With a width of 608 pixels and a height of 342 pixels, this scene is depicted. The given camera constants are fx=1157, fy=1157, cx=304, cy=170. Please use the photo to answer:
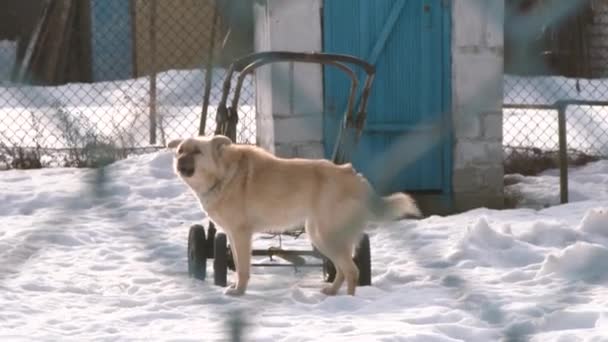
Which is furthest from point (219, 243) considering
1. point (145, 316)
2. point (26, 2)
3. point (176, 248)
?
point (26, 2)

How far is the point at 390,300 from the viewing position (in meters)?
4.62

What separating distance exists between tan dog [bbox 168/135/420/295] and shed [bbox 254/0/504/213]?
2.13 metres

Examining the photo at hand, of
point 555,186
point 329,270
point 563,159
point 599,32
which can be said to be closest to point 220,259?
point 329,270

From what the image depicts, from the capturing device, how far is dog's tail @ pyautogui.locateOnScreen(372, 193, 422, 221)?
4.42m

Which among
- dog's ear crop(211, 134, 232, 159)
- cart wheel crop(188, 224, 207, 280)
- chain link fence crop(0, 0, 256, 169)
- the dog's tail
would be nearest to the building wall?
chain link fence crop(0, 0, 256, 169)

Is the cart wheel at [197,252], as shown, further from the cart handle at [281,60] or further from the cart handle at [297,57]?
the cart handle at [297,57]

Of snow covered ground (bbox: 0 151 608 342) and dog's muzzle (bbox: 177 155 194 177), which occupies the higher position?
dog's muzzle (bbox: 177 155 194 177)

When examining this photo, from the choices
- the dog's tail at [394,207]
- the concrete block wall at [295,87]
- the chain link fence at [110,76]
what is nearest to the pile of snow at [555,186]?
the concrete block wall at [295,87]

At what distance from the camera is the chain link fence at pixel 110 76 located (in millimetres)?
1931

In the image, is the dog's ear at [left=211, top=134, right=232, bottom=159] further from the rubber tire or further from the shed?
the shed

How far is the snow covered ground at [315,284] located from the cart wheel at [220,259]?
6 cm

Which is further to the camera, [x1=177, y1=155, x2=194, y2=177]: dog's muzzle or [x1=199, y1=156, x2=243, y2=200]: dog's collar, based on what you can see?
[x1=199, y1=156, x2=243, y2=200]: dog's collar

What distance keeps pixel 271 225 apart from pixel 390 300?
22.7 inches

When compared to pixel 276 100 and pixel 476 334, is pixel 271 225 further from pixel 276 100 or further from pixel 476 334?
pixel 276 100
